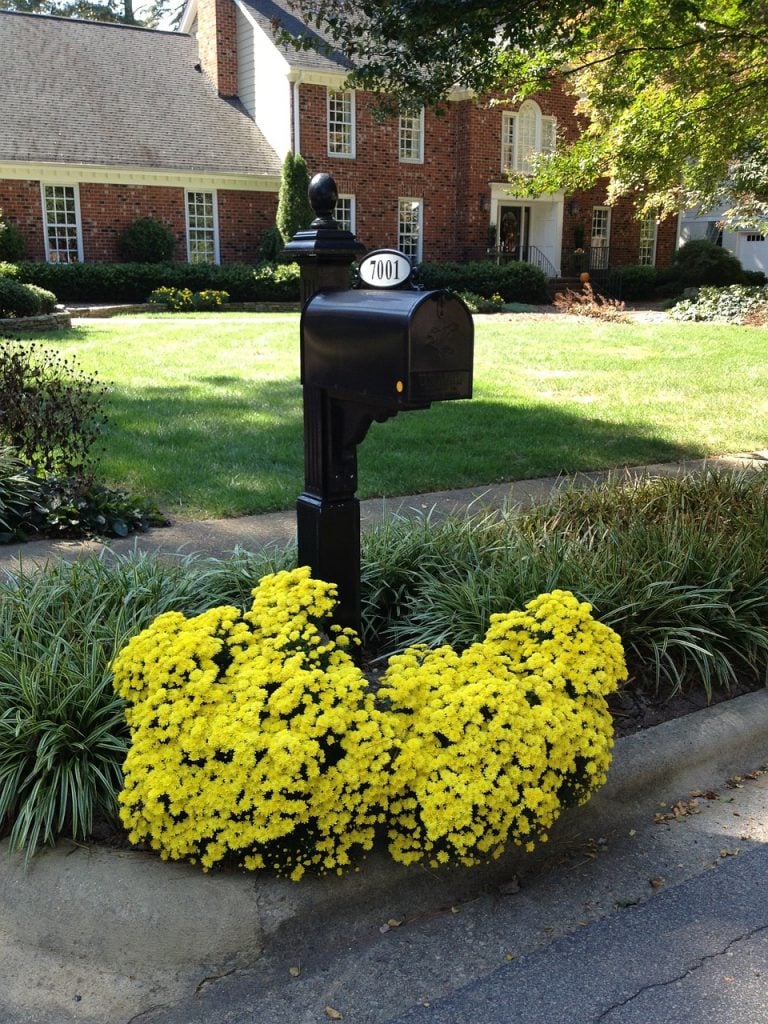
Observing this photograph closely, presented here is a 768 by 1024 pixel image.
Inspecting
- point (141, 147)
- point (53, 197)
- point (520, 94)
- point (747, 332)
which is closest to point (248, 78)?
point (141, 147)

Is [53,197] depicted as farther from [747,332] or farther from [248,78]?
[747,332]

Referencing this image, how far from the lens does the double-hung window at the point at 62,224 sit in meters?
24.0

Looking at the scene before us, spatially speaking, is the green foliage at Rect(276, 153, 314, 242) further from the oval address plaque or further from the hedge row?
the oval address plaque

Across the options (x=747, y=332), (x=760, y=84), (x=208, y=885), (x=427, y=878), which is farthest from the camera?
(x=747, y=332)

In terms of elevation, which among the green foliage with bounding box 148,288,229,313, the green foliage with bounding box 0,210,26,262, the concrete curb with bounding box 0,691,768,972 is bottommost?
the concrete curb with bounding box 0,691,768,972

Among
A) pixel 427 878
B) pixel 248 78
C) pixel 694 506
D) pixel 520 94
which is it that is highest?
pixel 248 78

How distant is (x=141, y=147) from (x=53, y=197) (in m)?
2.74

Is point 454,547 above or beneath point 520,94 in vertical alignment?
beneath

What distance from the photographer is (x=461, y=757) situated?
106 inches

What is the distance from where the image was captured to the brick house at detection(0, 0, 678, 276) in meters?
24.3

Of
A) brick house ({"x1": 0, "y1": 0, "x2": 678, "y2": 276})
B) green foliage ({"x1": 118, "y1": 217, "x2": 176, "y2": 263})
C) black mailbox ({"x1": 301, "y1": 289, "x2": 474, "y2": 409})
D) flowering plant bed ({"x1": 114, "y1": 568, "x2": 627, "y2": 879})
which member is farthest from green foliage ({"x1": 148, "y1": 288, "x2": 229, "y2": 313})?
flowering plant bed ({"x1": 114, "y1": 568, "x2": 627, "y2": 879})

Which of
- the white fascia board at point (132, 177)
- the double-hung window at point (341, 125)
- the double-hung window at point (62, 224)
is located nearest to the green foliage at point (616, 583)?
the double-hung window at point (62, 224)

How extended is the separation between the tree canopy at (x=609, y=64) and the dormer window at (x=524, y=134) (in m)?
22.0

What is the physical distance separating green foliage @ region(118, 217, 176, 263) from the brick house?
0.47 metres
